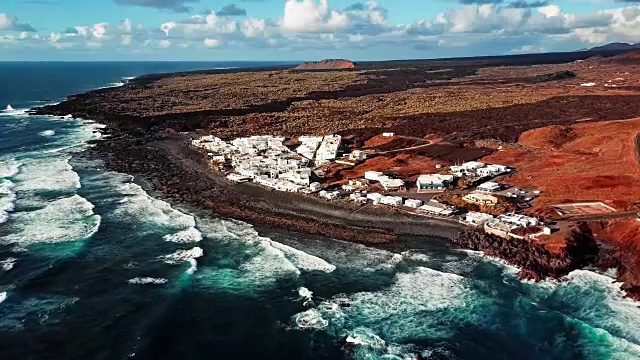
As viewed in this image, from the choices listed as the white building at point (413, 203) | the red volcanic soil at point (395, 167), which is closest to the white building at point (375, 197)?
the white building at point (413, 203)

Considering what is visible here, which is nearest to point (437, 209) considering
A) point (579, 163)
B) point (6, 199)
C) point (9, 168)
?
point (579, 163)

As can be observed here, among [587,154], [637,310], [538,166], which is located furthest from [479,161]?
[637,310]

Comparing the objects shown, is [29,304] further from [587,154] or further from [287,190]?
[587,154]

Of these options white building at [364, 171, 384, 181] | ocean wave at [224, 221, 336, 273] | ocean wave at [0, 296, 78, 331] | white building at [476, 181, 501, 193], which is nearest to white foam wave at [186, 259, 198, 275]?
ocean wave at [224, 221, 336, 273]

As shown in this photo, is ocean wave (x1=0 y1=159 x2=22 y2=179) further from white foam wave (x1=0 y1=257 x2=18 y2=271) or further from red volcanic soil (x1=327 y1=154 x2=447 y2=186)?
red volcanic soil (x1=327 y1=154 x2=447 y2=186)

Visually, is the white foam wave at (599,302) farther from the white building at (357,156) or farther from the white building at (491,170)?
the white building at (357,156)
